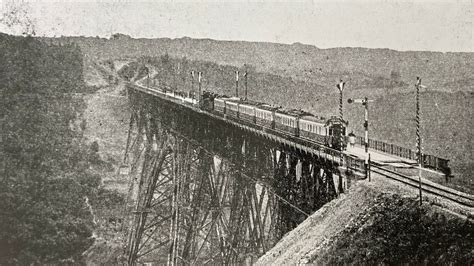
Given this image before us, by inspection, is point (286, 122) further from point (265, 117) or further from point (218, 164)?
point (218, 164)

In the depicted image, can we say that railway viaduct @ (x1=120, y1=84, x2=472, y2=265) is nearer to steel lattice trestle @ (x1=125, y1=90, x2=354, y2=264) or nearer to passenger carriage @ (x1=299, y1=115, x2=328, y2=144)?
steel lattice trestle @ (x1=125, y1=90, x2=354, y2=264)

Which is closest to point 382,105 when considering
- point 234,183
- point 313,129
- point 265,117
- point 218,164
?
point 218,164

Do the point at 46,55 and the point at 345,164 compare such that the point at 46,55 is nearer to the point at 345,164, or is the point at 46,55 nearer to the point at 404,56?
the point at 345,164

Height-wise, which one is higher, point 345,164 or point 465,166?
point 345,164

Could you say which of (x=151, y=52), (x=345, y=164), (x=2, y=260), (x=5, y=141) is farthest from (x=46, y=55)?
(x=345, y=164)

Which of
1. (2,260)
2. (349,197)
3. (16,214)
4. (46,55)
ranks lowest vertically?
(2,260)

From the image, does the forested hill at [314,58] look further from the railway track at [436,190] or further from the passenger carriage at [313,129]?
the railway track at [436,190]

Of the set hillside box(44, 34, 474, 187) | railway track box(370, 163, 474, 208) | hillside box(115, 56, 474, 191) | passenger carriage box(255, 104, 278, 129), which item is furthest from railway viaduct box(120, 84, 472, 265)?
hillside box(44, 34, 474, 187)
